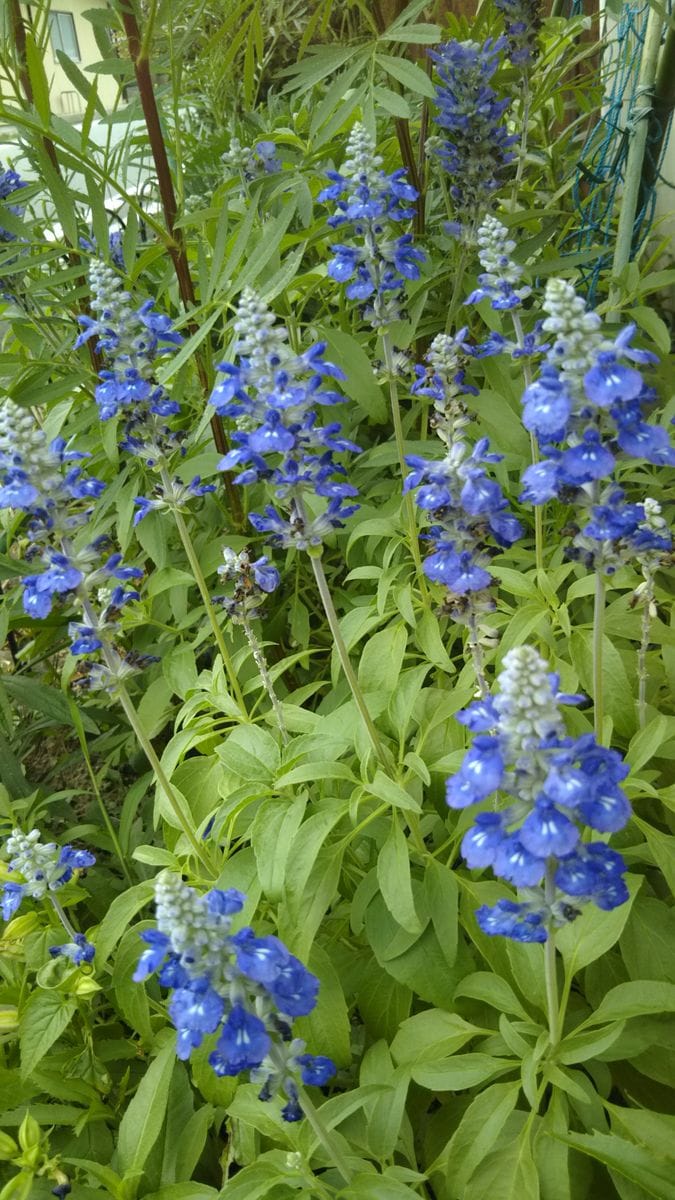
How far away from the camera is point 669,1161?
5.01ft

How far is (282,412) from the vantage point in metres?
1.62

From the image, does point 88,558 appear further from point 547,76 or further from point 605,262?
point 547,76

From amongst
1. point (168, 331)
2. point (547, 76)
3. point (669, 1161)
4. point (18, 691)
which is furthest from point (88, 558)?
point (547, 76)

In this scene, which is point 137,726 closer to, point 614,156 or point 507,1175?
point 507,1175

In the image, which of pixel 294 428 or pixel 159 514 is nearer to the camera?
pixel 294 428

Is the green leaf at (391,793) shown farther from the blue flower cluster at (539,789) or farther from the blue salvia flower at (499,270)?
the blue salvia flower at (499,270)

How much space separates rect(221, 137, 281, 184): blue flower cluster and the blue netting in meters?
1.03

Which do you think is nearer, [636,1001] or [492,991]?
[636,1001]

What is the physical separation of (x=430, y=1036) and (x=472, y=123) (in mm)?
2331

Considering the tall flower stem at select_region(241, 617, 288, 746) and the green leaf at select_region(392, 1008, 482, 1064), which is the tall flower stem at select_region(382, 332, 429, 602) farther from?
the green leaf at select_region(392, 1008, 482, 1064)

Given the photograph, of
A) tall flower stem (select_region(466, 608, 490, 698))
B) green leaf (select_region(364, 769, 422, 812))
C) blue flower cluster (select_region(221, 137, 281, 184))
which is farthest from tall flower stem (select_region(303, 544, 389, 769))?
blue flower cluster (select_region(221, 137, 281, 184))

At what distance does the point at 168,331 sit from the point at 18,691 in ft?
4.24

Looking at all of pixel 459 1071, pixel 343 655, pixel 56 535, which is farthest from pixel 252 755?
pixel 459 1071

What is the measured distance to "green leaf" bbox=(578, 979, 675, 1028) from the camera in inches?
61.1
